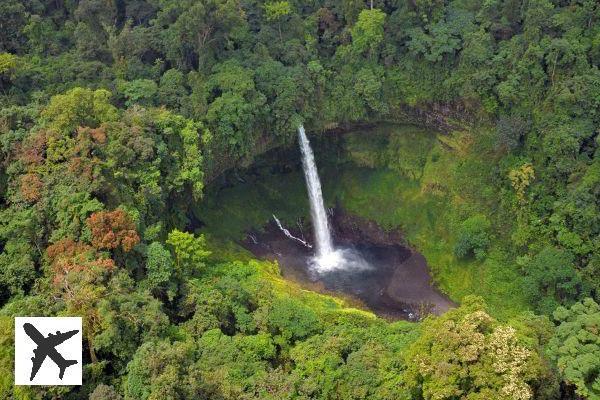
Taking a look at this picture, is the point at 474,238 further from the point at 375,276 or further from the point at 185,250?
the point at 185,250

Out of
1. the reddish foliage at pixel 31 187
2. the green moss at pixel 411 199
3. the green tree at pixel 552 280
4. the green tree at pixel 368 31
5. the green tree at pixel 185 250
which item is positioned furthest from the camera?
the green tree at pixel 368 31

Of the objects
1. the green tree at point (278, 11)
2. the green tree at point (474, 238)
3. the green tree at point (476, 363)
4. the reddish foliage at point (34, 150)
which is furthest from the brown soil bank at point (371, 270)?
the reddish foliage at point (34, 150)

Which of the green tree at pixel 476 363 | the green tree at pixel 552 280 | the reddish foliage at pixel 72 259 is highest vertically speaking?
the green tree at pixel 552 280

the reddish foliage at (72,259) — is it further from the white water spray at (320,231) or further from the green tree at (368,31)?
the green tree at (368,31)

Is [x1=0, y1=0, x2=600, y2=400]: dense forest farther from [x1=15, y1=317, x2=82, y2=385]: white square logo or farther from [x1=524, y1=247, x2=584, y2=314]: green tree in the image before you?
[x1=15, y1=317, x2=82, y2=385]: white square logo

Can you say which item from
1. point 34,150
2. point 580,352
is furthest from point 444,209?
point 34,150

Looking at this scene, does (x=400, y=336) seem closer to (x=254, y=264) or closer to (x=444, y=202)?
(x=254, y=264)

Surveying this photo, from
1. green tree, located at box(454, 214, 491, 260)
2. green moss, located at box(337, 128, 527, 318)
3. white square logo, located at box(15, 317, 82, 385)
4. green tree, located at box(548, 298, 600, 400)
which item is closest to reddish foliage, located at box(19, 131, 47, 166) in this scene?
white square logo, located at box(15, 317, 82, 385)

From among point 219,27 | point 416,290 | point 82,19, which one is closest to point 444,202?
point 416,290
